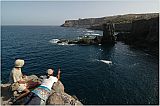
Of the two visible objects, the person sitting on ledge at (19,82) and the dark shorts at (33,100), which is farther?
the person sitting on ledge at (19,82)

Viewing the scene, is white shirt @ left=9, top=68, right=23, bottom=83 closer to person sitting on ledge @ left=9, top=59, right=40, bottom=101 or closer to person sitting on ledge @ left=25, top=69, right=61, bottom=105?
person sitting on ledge @ left=9, top=59, right=40, bottom=101

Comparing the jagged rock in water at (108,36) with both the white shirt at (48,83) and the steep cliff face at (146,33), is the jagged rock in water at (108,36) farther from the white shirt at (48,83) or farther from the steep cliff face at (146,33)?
the white shirt at (48,83)

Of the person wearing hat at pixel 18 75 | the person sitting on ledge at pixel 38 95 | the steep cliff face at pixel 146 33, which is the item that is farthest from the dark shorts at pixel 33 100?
the steep cliff face at pixel 146 33

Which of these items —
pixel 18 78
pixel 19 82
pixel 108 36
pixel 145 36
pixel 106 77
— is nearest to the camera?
pixel 19 82

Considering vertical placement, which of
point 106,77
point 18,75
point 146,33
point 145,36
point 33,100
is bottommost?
point 106,77

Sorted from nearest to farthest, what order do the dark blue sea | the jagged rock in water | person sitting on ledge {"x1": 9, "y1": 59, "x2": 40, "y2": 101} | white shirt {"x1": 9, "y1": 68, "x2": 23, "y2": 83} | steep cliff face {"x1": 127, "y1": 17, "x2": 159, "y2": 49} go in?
person sitting on ledge {"x1": 9, "y1": 59, "x2": 40, "y2": 101} < white shirt {"x1": 9, "y1": 68, "x2": 23, "y2": 83} < the dark blue sea < steep cliff face {"x1": 127, "y1": 17, "x2": 159, "y2": 49} < the jagged rock in water

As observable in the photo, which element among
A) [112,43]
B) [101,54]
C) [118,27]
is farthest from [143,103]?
[118,27]

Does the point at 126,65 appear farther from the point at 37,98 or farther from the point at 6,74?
the point at 37,98

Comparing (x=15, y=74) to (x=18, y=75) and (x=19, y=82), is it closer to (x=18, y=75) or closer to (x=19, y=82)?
(x=18, y=75)

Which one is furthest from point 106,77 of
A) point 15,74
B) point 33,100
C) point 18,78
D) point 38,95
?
point 33,100

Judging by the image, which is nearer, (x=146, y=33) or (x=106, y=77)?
(x=106, y=77)

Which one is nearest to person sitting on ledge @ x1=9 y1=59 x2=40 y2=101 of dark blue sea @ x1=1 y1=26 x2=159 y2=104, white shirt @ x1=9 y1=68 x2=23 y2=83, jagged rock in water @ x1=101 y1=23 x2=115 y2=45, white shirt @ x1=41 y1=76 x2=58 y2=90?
white shirt @ x1=9 y1=68 x2=23 y2=83

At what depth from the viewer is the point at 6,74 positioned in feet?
123

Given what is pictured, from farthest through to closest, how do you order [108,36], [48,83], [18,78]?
[108,36], [18,78], [48,83]
